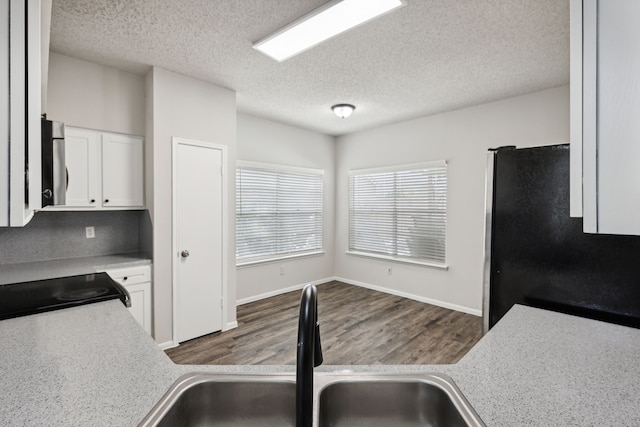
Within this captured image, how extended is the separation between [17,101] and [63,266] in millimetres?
2545

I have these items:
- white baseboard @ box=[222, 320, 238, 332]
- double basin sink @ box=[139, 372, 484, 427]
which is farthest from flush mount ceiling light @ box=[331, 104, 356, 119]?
double basin sink @ box=[139, 372, 484, 427]

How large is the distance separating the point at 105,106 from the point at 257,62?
148 cm

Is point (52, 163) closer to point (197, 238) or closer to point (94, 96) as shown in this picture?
point (197, 238)

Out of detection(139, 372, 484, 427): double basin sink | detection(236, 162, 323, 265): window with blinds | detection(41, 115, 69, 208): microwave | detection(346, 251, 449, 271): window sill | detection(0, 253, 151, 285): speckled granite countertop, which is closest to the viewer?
detection(41, 115, 69, 208): microwave

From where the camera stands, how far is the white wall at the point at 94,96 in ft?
8.54

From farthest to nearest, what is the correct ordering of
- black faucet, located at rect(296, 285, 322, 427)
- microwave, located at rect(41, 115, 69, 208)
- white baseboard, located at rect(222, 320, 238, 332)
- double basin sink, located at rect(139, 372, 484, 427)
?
white baseboard, located at rect(222, 320, 238, 332) → double basin sink, located at rect(139, 372, 484, 427) → microwave, located at rect(41, 115, 69, 208) → black faucet, located at rect(296, 285, 322, 427)

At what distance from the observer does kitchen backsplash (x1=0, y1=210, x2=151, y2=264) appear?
263 cm

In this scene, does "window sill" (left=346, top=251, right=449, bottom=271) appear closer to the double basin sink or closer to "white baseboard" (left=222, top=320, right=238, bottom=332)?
"white baseboard" (left=222, top=320, right=238, bottom=332)

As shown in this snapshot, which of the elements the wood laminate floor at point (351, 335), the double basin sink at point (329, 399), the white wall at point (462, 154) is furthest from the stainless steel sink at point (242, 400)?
the white wall at point (462, 154)

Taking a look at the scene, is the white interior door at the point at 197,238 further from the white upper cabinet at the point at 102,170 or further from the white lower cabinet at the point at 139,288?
the white upper cabinet at the point at 102,170

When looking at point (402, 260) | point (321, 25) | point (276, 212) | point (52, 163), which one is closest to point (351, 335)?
point (402, 260)

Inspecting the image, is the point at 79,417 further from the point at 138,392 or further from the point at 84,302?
the point at 84,302

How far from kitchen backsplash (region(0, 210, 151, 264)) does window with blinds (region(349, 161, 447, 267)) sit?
3.34 metres

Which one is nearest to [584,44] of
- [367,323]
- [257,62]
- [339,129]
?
[257,62]
